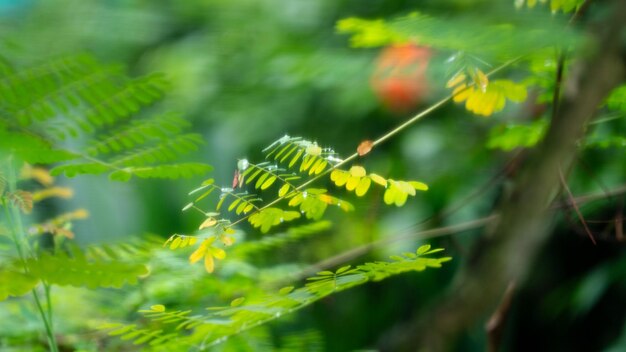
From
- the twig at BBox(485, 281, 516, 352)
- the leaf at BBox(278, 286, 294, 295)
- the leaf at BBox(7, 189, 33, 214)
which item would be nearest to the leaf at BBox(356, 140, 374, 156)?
the leaf at BBox(278, 286, 294, 295)

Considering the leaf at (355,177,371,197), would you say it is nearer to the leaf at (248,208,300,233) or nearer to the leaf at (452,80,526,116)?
the leaf at (248,208,300,233)

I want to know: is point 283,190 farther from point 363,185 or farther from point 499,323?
point 499,323


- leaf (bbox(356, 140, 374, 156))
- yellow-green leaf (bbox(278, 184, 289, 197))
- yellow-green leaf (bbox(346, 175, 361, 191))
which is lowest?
yellow-green leaf (bbox(346, 175, 361, 191))

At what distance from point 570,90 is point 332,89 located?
57 cm

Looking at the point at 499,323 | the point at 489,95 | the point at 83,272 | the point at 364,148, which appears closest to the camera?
the point at 83,272

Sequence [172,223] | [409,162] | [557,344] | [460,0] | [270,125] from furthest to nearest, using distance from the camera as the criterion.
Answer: [557,344]
[172,223]
[409,162]
[270,125]
[460,0]

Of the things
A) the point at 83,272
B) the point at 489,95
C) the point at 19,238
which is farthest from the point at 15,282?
the point at 489,95

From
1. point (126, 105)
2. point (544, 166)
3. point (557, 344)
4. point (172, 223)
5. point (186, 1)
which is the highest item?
point (186, 1)

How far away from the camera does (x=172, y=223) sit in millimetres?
1461

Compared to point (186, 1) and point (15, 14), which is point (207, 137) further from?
point (15, 14)

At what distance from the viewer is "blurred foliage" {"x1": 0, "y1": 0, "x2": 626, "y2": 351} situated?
0.60 m

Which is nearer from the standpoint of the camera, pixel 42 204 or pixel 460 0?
pixel 460 0

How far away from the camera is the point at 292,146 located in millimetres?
684

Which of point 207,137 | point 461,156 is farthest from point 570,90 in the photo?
point 207,137
